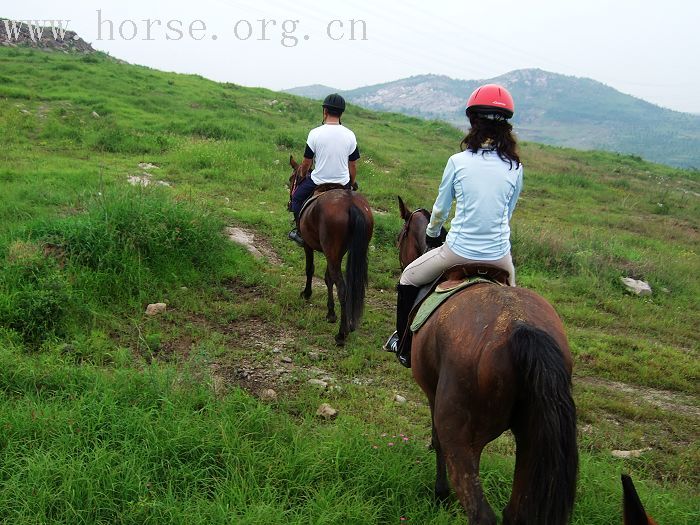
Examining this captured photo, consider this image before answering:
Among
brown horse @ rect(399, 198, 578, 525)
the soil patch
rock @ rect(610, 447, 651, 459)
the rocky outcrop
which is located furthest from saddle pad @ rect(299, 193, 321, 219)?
the rocky outcrop

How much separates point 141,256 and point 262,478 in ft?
12.8

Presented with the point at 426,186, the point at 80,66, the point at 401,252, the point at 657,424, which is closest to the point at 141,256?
the point at 401,252

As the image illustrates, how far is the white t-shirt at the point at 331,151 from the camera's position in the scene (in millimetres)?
6227

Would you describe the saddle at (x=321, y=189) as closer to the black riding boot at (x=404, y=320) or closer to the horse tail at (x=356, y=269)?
the horse tail at (x=356, y=269)

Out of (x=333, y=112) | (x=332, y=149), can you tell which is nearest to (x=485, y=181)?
(x=332, y=149)

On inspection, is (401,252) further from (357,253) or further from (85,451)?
(85,451)

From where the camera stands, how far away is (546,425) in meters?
2.20

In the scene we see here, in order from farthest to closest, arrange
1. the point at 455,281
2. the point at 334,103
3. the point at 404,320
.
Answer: the point at 334,103
the point at 404,320
the point at 455,281

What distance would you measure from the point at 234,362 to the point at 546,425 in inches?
137

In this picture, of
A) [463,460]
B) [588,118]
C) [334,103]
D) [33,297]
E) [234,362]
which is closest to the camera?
[463,460]

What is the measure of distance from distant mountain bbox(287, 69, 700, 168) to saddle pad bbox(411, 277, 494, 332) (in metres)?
97.5

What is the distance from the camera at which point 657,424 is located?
483cm

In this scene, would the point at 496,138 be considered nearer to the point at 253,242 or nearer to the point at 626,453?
the point at 626,453

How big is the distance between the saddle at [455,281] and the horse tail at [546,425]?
0.73 m
